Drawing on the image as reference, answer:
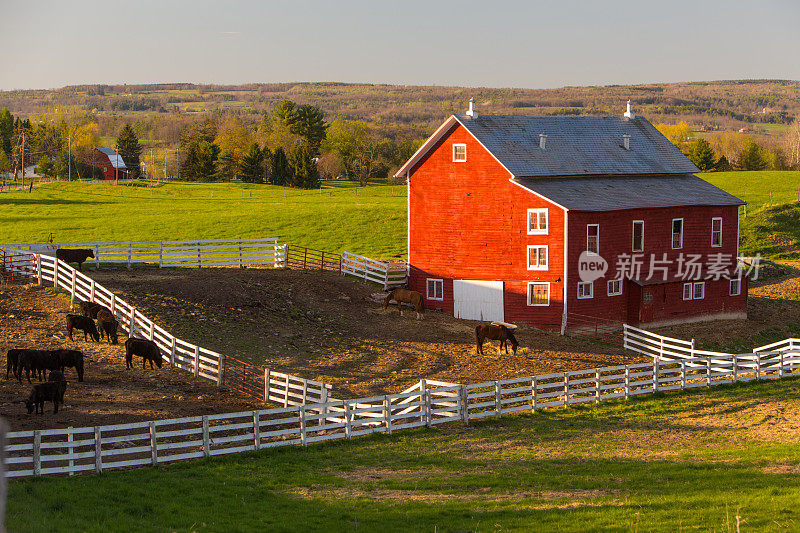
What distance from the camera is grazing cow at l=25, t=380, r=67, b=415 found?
2150 cm

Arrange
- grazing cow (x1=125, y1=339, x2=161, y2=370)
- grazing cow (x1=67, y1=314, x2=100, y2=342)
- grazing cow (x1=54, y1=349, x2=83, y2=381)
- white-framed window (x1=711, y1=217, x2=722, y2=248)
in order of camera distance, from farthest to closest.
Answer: white-framed window (x1=711, y1=217, x2=722, y2=248)
grazing cow (x1=67, y1=314, x2=100, y2=342)
grazing cow (x1=125, y1=339, x2=161, y2=370)
grazing cow (x1=54, y1=349, x2=83, y2=381)

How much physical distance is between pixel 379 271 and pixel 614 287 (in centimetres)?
1221

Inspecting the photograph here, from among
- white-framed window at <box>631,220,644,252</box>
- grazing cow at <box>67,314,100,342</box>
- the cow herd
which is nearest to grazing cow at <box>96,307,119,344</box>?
the cow herd

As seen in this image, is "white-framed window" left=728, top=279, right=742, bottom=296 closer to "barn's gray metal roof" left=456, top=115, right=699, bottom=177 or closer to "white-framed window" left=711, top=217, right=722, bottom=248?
"white-framed window" left=711, top=217, right=722, bottom=248

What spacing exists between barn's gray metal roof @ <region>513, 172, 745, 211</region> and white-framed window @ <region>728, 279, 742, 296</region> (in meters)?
3.62

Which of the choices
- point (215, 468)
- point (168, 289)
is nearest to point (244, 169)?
point (168, 289)

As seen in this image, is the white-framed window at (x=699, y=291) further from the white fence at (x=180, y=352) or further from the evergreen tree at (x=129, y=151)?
the evergreen tree at (x=129, y=151)

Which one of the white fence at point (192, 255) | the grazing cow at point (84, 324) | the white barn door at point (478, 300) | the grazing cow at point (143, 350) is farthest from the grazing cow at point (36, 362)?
the white barn door at point (478, 300)

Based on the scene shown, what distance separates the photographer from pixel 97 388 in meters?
24.9

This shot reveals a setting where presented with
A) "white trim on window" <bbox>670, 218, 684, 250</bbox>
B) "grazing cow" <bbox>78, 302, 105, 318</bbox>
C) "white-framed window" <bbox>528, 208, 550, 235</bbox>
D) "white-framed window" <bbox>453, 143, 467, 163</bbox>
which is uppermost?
"white-framed window" <bbox>453, 143, 467, 163</bbox>

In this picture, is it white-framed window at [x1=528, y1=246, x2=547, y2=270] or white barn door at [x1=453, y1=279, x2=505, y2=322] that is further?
white barn door at [x1=453, y1=279, x2=505, y2=322]

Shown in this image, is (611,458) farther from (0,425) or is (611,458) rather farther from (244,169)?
(244,169)

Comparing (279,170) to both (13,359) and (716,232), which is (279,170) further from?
(13,359)

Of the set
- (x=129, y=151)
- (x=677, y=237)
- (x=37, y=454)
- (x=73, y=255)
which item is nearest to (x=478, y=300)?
(x=677, y=237)
